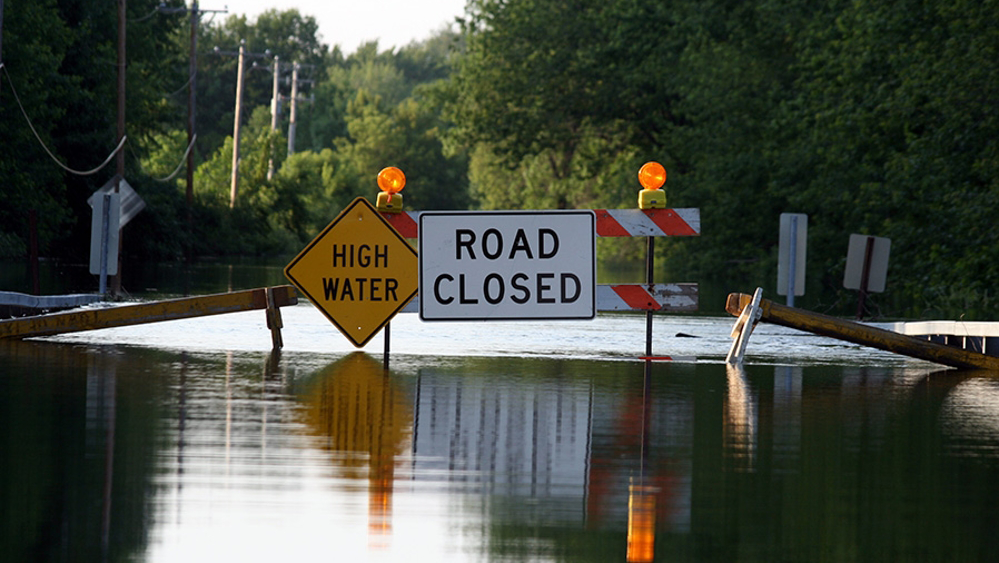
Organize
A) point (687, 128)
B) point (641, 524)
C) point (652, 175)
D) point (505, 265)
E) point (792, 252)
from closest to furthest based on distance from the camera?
point (641, 524) < point (505, 265) < point (652, 175) < point (792, 252) < point (687, 128)

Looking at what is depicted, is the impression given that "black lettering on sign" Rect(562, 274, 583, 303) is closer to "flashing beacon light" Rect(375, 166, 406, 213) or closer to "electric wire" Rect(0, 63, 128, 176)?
"flashing beacon light" Rect(375, 166, 406, 213)

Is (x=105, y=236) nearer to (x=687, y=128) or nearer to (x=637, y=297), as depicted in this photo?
(x=637, y=297)

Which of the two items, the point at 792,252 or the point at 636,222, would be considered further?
the point at 792,252

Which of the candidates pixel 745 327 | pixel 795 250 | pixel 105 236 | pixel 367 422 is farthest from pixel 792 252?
pixel 367 422

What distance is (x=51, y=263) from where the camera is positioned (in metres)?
41.6

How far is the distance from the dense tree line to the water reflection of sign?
1616cm

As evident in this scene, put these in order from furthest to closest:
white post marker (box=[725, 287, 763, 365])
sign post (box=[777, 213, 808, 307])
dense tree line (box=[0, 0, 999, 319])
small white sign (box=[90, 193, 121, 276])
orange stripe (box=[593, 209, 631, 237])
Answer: dense tree line (box=[0, 0, 999, 319])
small white sign (box=[90, 193, 121, 276])
sign post (box=[777, 213, 808, 307])
white post marker (box=[725, 287, 763, 365])
orange stripe (box=[593, 209, 631, 237])

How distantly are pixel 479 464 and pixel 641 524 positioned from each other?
1.55m

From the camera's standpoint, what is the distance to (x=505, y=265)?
1243 centimetres

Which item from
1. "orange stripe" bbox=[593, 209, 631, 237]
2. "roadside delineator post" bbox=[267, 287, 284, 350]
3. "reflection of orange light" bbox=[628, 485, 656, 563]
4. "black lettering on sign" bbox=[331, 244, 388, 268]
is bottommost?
"reflection of orange light" bbox=[628, 485, 656, 563]

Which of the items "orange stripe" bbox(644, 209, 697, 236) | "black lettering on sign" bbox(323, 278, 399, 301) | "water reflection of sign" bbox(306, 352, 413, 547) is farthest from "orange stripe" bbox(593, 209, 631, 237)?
"water reflection of sign" bbox(306, 352, 413, 547)

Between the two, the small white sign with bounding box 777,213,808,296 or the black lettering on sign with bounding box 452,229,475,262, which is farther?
the small white sign with bounding box 777,213,808,296

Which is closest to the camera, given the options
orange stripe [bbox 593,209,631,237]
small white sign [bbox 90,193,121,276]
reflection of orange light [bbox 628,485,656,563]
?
reflection of orange light [bbox 628,485,656,563]

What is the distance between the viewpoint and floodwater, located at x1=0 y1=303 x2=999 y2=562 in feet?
18.6
